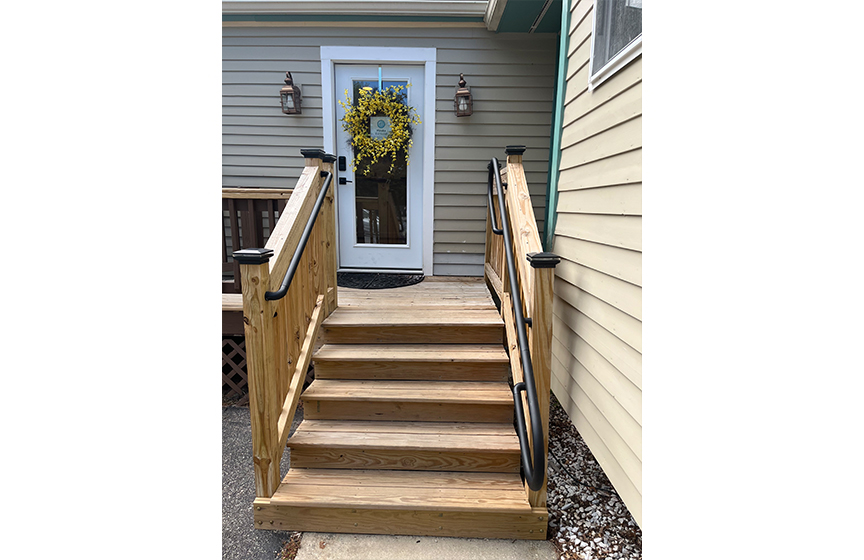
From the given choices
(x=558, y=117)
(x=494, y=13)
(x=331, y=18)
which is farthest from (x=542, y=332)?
(x=331, y=18)

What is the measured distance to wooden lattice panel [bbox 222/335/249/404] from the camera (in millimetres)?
3361

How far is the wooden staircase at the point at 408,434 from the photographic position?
6.64 ft

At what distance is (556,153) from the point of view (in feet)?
9.11

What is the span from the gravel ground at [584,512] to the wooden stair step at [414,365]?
0.68 metres

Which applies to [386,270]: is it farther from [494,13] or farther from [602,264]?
[602,264]

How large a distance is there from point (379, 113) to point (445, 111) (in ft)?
2.08

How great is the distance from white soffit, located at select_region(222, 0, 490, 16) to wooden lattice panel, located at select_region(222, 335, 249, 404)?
2.94m

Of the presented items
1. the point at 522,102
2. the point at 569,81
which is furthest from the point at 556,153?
the point at 522,102

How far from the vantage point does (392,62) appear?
4086 millimetres

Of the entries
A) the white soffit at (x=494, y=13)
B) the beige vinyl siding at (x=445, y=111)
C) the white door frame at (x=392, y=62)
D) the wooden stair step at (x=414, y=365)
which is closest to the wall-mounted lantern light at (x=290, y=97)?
the beige vinyl siding at (x=445, y=111)

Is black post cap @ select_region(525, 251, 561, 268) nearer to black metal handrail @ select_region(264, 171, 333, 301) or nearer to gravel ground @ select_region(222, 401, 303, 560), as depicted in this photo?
black metal handrail @ select_region(264, 171, 333, 301)

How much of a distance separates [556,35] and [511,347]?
3.04 meters

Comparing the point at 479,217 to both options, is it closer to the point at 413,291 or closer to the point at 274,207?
the point at 413,291

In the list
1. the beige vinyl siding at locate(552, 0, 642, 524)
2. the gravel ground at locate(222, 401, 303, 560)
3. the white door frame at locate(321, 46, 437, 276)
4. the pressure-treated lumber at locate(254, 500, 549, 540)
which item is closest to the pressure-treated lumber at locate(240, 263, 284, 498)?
the pressure-treated lumber at locate(254, 500, 549, 540)
